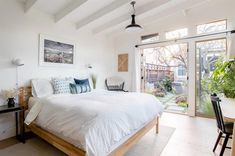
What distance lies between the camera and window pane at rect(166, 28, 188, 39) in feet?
14.1

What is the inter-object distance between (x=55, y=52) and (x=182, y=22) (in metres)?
3.73

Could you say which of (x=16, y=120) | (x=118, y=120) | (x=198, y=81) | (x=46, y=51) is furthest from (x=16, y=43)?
(x=198, y=81)

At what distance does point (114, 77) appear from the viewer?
17.7 ft

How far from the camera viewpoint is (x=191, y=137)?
2.76 meters

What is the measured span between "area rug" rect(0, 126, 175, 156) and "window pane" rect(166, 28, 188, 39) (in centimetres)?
303

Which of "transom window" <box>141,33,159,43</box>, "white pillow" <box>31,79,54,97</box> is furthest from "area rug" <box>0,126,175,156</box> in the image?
"transom window" <box>141,33,159,43</box>

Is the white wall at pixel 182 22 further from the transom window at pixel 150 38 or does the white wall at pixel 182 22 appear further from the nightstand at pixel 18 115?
the nightstand at pixel 18 115

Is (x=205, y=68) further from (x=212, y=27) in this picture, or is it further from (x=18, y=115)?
(x=18, y=115)

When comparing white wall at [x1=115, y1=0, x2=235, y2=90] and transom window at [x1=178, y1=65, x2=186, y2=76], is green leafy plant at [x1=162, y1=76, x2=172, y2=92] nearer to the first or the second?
transom window at [x1=178, y1=65, x2=186, y2=76]

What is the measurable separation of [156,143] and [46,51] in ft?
10.3

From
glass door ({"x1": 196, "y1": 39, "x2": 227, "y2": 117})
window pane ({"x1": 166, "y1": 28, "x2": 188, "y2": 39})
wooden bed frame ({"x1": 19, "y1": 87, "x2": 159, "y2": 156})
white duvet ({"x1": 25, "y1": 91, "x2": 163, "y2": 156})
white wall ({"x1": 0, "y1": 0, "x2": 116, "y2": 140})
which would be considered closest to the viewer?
white duvet ({"x1": 25, "y1": 91, "x2": 163, "y2": 156})

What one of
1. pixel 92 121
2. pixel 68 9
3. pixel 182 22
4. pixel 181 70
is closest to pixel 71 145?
pixel 92 121

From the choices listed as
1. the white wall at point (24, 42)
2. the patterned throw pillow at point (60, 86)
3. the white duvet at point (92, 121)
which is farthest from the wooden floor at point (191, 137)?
the white wall at point (24, 42)

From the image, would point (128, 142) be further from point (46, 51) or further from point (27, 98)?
point (46, 51)
